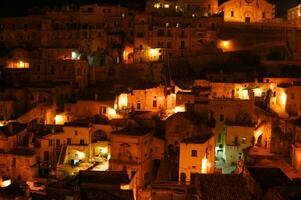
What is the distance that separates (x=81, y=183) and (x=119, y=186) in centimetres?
246

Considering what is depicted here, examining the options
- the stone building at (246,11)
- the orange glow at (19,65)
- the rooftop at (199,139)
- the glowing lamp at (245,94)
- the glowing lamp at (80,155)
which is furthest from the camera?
the stone building at (246,11)

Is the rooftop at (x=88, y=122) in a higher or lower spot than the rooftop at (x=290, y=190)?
higher

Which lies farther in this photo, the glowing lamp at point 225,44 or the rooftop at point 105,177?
the glowing lamp at point 225,44

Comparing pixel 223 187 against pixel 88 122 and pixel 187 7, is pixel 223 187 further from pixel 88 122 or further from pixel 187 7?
pixel 187 7

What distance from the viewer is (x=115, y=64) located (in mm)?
48625

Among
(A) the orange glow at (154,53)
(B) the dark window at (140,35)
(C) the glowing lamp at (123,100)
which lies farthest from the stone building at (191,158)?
(B) the dark window at (140,35)

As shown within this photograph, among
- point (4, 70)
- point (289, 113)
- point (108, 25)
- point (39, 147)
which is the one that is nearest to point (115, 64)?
point (108, 25)

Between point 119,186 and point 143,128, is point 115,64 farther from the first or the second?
point 119,186

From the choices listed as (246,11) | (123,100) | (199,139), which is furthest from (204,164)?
(246,11)

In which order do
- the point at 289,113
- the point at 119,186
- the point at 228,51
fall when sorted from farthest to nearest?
1. the point at 228,51
2. the point at 289,113
3. the point at 119,186

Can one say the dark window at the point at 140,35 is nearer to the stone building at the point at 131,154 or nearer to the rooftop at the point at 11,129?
the rooftop at the point at 11,129

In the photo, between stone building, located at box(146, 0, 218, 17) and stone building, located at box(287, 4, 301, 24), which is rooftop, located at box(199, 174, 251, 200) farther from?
stone building, located at box(287, 4, 301, 24)

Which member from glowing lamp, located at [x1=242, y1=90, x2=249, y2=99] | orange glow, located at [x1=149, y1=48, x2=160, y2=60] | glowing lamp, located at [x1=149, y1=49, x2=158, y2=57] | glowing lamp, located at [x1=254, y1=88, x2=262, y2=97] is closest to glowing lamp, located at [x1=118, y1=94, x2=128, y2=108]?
orange glow, located at [x1=149, y1=48, x2=160, y2=60]

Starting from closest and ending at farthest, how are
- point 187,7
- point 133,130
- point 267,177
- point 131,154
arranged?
point 267,177 → point 131,154 → point 133,130 → point 187,7
